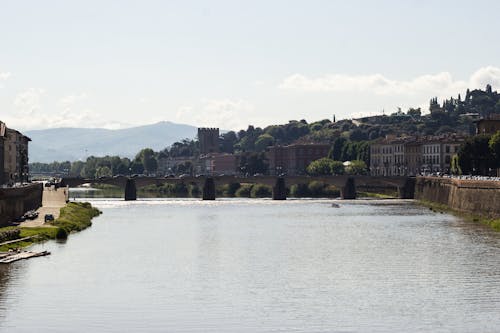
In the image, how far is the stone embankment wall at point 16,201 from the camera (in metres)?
99.7

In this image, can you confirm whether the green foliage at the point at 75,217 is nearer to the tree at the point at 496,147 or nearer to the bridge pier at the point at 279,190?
the bridge pier at the point at 279,190

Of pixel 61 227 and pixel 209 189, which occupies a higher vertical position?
pixel 209 189

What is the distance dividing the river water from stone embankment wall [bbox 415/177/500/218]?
4.45 meters

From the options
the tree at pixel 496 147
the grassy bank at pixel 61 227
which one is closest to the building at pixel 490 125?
the tree at pixel 496 147

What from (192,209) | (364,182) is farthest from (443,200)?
(364,182)

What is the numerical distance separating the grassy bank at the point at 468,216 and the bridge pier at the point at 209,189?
37.6 meters

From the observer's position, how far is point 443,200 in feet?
484

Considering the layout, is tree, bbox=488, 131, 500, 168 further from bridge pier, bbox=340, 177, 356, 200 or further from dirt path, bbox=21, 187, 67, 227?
dirt path, bbox=21, 187, 67, 227

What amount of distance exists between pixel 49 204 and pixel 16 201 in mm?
30291

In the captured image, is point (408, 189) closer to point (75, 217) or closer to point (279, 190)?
point (279, 190)

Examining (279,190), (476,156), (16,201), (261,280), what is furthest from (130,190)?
(261,280)

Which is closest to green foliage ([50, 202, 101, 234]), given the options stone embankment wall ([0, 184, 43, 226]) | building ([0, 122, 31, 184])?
stone embankment wall ([0, 184, 43, 226])

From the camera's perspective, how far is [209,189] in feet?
614

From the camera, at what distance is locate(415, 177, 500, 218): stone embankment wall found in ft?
375
